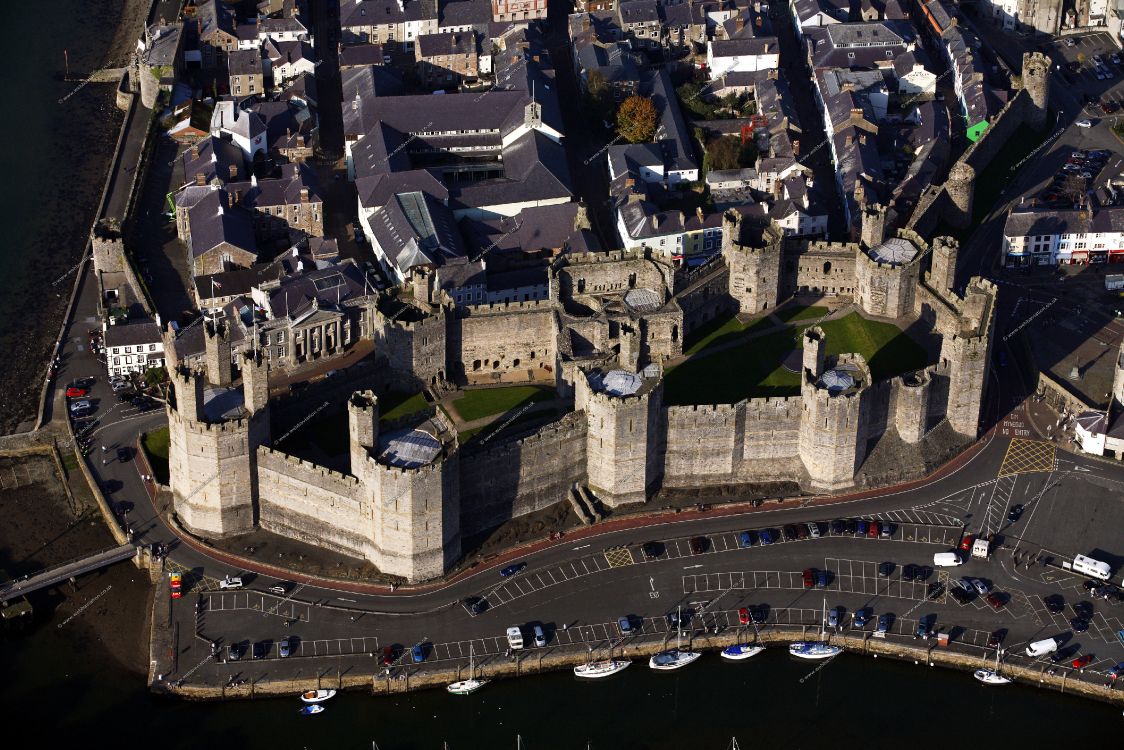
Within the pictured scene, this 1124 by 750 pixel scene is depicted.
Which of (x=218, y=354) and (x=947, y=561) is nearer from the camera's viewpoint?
(x=947, y=561)

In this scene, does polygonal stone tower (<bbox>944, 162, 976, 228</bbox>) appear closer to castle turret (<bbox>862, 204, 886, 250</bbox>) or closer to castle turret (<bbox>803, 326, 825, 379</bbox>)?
castle turret (<bbox>862, 204, 886, 250</bbox>)

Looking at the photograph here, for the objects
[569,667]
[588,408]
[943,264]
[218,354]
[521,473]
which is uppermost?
[943,264]

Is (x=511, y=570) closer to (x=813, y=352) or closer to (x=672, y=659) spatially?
(x=672, y=659)

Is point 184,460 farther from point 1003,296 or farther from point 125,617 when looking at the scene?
point 1003,296

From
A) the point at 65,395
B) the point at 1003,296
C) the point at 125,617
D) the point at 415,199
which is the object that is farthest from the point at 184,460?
the point at 1003,296

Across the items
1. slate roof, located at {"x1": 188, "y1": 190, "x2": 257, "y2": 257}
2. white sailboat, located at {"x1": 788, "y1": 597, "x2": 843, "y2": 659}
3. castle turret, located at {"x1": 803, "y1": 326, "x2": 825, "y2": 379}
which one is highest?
slate roof, located at {"x1": 188, "y1": 190, "x2": 257, "y2": 257}

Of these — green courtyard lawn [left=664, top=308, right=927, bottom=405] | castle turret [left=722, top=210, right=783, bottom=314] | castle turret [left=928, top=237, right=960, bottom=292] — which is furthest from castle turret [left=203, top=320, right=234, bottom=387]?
castle turret [left=928, top=237, right=960, bottom=292]

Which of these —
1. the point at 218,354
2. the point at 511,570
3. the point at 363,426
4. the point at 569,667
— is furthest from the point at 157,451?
the point at 569,667
